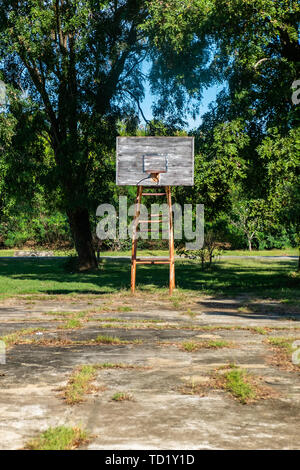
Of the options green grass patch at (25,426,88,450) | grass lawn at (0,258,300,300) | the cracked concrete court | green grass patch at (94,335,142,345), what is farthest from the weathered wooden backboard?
green grass patch at (25,426,88,450)

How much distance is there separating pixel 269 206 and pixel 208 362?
24.1 feet

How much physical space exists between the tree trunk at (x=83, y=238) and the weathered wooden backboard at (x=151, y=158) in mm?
6217

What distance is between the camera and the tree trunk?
64.7 ft

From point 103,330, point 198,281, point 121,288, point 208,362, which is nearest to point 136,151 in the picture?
point 121,288

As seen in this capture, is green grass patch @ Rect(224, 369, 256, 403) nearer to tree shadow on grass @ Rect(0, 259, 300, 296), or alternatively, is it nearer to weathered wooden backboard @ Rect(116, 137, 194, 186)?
tree shadow on grass @ Rect(0, 259, 300, 296)

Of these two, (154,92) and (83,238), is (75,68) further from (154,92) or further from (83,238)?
(83,238)

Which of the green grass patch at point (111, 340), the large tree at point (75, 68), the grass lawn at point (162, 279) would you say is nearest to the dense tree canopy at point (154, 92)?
the large tree at point (75, 68)

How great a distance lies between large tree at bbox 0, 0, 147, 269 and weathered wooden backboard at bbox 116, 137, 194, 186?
2.92 m

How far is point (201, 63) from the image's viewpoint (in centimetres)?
1565

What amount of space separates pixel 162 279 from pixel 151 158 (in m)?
5.10

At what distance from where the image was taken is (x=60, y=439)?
138 inches

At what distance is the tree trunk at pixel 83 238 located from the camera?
19.7 m
